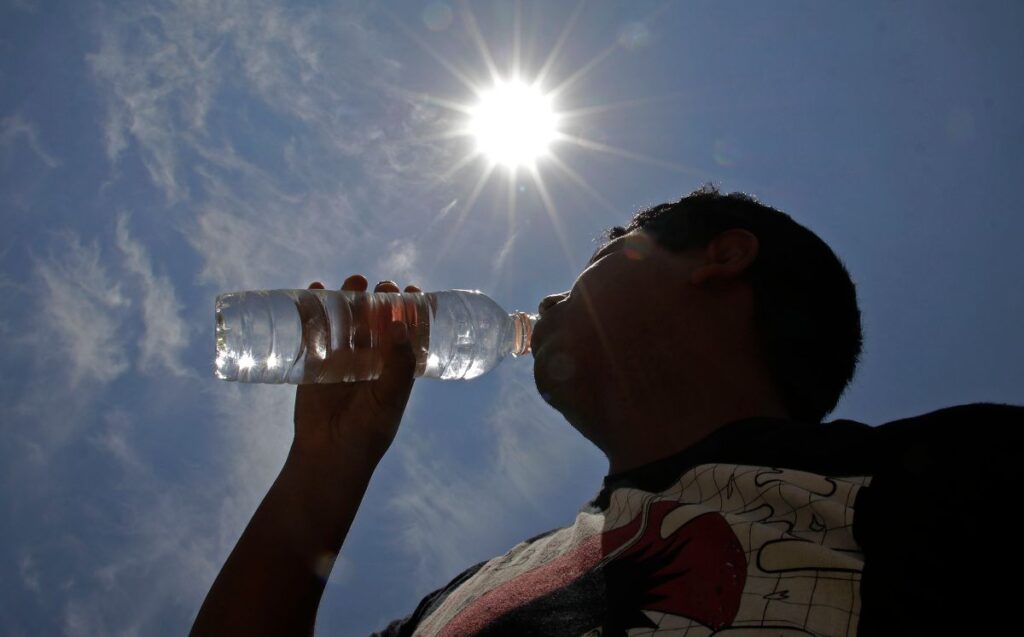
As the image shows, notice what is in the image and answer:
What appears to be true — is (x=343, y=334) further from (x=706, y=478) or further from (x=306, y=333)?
(x=706, y=478)

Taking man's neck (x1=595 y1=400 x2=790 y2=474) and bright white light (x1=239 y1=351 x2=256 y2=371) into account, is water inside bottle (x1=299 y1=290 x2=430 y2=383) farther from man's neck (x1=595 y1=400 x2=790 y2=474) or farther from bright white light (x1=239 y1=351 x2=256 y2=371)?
man's neck (x1=595 y1=400 x2=790 y2=474)

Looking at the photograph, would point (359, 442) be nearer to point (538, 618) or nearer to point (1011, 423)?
point (538, 618)

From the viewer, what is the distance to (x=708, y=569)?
45.3 inches

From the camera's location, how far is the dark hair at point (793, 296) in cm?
210

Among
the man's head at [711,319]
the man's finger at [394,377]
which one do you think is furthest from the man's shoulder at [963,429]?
the man's finger at [394,377]

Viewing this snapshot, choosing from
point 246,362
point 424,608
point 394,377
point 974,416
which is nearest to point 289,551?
point 424,608

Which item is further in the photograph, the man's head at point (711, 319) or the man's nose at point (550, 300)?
the man's nose at point (550, 300)

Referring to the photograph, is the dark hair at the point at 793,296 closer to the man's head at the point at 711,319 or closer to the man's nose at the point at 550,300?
the man's head at the point at 711,319

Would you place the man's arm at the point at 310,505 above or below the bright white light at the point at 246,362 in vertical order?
below

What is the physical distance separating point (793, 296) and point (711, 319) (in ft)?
1.15

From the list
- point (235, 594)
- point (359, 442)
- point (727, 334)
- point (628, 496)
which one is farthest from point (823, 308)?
point (235, 594)

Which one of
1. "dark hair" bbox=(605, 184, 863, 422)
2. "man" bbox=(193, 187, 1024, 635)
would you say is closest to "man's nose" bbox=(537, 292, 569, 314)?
"man" bbox=(193, 187, 1024, 635)

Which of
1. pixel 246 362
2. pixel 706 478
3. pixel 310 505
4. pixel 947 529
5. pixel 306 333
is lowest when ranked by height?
pixel 947 529

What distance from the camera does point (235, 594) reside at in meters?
1.94
